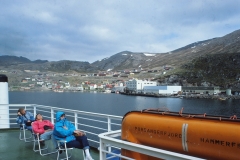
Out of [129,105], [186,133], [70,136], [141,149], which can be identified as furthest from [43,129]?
[129,105]

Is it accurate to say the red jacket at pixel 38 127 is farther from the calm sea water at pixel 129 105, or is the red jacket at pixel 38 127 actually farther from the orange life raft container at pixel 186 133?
the calm sea water at pixel 129 105

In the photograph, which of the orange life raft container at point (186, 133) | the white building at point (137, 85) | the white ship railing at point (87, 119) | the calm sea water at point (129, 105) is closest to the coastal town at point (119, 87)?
the white building at point (137, 85)

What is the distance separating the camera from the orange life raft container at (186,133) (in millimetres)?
2146

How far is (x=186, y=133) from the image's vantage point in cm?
241

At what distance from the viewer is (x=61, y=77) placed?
186m

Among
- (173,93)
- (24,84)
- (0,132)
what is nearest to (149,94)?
(173,93)

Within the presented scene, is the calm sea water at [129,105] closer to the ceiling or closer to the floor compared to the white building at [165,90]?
closer to the floor

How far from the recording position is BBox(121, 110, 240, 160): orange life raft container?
2.15 m

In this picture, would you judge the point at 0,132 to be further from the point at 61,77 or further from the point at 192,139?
the point at 61,77

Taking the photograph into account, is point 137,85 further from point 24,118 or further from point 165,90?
point 24,118

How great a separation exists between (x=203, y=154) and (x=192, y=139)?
6.6 inches

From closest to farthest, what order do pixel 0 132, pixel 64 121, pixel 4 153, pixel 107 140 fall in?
pixel 107 140, pixel 64 121, pixel 4 153, pixel 0 132

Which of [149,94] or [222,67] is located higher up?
[222,67]

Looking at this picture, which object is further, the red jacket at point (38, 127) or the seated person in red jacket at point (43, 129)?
the red jacket at point (38, 127)
